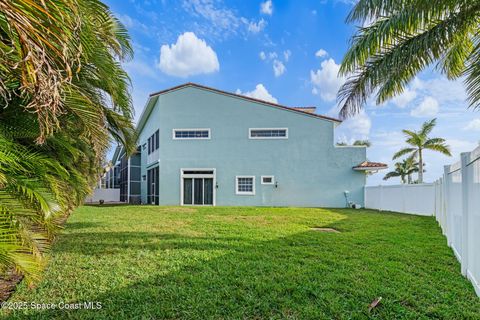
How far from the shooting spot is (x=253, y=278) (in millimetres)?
4738

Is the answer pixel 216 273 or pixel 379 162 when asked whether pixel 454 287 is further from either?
pixel 379 162

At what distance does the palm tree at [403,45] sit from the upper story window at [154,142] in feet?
55.8

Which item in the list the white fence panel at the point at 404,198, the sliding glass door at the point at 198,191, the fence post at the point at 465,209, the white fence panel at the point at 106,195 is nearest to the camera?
the fence post at the point at 465,209

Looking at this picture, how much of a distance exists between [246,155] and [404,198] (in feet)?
32.4

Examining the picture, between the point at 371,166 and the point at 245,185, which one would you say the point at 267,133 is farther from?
the point at 371,166

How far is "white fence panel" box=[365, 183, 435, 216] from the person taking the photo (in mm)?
13453

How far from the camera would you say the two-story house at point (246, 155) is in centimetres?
2083

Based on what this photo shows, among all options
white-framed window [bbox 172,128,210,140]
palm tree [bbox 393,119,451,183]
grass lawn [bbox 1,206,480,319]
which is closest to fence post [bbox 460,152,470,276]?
grass lawn [bbox 1,206,480,319]

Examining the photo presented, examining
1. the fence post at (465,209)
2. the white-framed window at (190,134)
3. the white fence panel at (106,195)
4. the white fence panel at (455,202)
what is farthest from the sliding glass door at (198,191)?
the fence post at (465,209)

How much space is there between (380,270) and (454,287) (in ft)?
3.46

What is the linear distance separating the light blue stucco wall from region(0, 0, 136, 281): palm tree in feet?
50.9

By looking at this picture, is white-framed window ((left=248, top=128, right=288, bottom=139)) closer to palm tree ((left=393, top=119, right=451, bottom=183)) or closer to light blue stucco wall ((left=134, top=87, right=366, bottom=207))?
light blue stucco wall ((left=134, top=87, right=366, bottom=207))

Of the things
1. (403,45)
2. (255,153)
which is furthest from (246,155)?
(403,45)

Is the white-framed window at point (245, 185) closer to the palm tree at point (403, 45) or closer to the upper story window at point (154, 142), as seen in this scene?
the upper story window at point (154, 142)
